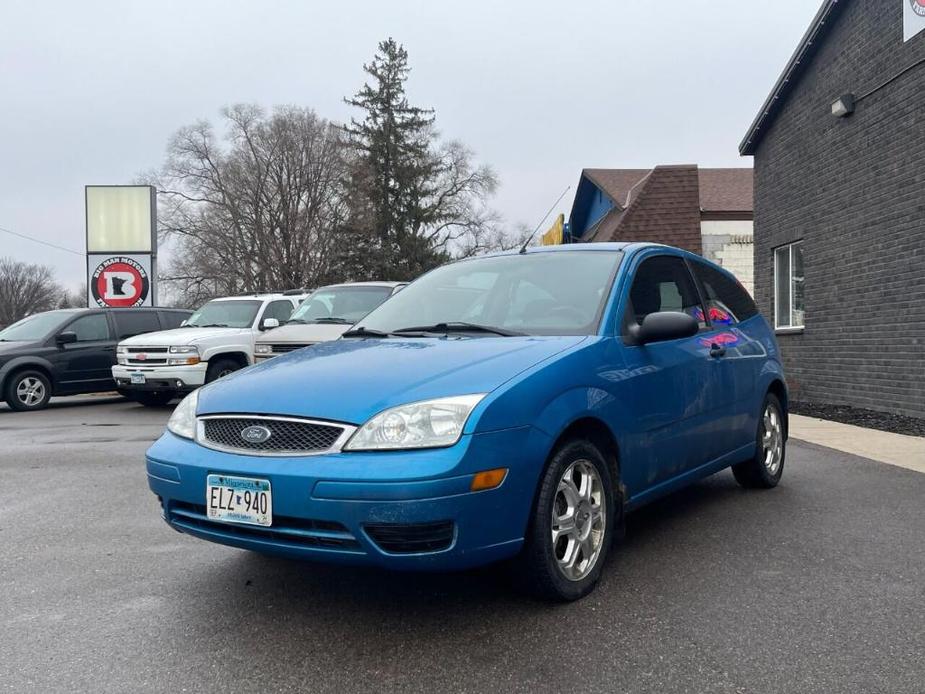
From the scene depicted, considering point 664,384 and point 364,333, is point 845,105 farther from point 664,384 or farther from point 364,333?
point 364,333

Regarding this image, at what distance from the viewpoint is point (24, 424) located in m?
11.2

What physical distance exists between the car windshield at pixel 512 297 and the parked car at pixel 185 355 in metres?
7.41

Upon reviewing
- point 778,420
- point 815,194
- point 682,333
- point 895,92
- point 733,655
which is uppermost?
point 895,92

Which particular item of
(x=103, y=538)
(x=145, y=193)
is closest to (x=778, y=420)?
(x=103, y=538)

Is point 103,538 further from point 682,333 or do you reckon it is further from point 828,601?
point 828,601

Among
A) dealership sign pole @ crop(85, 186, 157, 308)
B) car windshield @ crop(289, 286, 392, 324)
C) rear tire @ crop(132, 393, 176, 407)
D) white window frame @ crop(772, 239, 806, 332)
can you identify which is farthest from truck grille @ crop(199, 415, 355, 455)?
dealership sign pole @ crop(85, 186, 157, 308)

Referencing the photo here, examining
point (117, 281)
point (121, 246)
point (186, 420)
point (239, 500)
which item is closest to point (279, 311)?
point (117, 281)

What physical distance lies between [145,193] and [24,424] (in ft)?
32.9

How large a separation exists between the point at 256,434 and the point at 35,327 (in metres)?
12.1

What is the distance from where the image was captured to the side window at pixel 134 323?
1431 cm

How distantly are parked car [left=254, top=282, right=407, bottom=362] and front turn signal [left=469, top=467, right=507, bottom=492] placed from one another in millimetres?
8167

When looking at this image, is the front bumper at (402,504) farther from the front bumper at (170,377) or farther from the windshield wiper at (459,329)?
the front bumper at (170,377)

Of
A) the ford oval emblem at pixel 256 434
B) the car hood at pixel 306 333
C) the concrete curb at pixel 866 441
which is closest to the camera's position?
the ford oval emblem at pixel 256 434

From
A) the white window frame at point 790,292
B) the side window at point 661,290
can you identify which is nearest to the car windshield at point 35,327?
the side window at point 661,290
